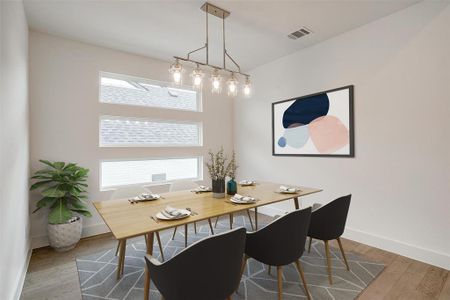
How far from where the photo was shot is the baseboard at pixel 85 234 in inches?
112

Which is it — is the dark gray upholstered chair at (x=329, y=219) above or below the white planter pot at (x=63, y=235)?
above

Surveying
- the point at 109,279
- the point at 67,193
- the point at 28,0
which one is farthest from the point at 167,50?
the point at 109,279

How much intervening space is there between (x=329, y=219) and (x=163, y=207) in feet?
4.85

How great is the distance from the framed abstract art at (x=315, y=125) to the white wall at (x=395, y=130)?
0.36 ft

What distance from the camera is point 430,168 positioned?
7.85 feet

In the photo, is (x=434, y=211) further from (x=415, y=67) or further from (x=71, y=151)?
(x=71, y=151)

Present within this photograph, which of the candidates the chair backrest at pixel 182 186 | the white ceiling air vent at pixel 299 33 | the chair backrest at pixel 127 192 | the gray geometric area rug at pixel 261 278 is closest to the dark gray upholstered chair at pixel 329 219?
the gray geometric area rug at pixel 261 278

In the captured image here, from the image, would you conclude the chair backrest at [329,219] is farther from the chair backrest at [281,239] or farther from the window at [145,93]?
the window at [145,93]

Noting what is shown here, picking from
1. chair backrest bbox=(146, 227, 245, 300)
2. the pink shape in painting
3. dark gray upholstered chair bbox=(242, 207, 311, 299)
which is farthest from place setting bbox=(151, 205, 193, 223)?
the pink shape in painting

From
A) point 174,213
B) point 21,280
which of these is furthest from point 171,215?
point 21,280

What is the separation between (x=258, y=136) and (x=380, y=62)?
219 centimetres

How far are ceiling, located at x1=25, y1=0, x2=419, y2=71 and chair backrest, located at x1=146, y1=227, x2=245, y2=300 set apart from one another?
239cm

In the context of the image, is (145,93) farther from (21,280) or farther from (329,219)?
(329,219)

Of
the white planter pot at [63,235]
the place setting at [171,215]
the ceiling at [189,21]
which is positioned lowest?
the white planter pot at [63,235]
